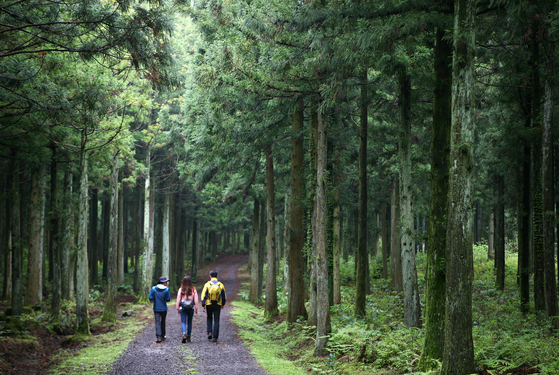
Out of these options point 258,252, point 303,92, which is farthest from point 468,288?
point 258,252

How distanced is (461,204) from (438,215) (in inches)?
52.6

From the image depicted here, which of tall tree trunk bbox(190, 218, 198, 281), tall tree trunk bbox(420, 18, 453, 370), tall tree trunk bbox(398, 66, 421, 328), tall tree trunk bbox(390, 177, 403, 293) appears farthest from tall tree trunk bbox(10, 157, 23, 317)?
tall tree trunk bbox(190, 218, 198, 281)

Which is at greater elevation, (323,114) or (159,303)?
(323,114)

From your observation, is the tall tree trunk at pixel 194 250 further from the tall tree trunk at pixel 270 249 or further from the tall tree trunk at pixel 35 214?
the tall tree trunk at pixel 270 249

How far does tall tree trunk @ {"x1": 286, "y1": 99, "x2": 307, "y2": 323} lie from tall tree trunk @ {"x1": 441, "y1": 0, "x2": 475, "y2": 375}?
780cm

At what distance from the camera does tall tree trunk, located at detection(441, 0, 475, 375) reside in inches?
222

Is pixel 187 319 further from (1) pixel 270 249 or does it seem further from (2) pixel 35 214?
(2) pixel 35 214

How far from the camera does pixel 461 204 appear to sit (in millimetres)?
5645

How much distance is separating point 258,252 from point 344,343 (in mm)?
13265

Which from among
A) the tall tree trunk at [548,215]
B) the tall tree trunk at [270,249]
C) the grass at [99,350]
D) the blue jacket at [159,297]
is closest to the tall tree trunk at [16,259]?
the grass at [99,350]

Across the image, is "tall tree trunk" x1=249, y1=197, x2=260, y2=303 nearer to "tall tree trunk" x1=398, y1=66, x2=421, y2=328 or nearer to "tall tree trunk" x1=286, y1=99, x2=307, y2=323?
"tall tree trunk" x1=286, y1=99, x2=307, y2=323

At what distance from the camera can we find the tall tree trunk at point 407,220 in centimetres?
1069

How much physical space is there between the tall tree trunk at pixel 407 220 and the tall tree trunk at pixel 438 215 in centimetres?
329

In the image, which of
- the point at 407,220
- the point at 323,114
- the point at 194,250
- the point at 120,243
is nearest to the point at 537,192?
the point at 407,220
